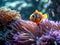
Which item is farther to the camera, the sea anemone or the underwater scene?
the sea anemone

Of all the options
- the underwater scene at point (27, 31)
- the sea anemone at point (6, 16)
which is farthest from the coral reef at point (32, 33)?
the sea anemone at point (6, 16)

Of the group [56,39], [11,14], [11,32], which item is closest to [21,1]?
[11,14]

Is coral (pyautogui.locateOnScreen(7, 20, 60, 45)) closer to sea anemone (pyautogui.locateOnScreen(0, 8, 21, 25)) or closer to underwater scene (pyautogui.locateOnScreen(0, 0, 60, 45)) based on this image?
underwater scene (pyautogui.locateOnScreen(0, 0, 60, 45))

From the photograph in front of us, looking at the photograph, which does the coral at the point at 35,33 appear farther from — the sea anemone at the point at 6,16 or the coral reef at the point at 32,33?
the sea anemone at the point at 6,16

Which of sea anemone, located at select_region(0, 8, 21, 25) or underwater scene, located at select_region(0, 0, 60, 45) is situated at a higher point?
sea anemone, located at select_region(0, 8, 21, 25)

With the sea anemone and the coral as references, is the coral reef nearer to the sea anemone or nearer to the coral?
the coral

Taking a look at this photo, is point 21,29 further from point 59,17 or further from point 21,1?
point 21,1

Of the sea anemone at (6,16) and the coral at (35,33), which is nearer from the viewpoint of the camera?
the coral at (35,33)

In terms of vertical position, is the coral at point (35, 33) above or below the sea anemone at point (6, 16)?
below

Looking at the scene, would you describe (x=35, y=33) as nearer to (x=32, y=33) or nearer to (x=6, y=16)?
(x=32, y=33)

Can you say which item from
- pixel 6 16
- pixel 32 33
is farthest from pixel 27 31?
pixel 6 16

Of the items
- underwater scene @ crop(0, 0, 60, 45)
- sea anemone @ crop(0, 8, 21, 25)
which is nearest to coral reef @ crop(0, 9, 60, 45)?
underwater scene @ crop(0, 0, 60, 45)
